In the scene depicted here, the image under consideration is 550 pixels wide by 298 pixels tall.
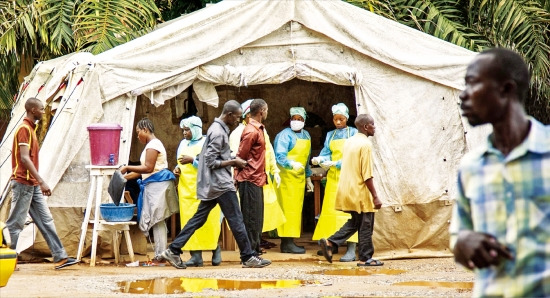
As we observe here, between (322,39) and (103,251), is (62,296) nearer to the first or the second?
(103,251)

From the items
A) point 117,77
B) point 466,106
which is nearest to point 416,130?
point 117,77

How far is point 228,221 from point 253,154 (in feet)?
3.09

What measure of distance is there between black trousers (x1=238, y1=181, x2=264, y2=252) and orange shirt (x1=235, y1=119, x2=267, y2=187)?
0.25ft

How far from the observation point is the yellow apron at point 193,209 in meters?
10.1

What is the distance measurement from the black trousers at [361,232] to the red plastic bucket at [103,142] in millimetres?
2564

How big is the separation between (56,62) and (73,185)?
2.46 m

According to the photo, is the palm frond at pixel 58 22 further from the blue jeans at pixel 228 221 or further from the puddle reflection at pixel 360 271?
the puddle reflection at pixel 360 271

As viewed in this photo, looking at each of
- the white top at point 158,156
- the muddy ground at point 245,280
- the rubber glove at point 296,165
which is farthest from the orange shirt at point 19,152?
the rubber glove at point 296,165

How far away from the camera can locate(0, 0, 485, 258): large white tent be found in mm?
10516

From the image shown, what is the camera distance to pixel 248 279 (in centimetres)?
878

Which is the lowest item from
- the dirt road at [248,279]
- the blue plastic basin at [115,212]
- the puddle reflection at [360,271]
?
the puddle reflection at [360,271]

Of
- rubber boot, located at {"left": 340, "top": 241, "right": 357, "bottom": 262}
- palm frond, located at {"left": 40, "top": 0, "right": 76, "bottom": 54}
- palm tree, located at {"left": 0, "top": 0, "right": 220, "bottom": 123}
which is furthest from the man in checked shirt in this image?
palm frond, located at {"left": 40, "top": 0, "right": 76, "bottom": 54}

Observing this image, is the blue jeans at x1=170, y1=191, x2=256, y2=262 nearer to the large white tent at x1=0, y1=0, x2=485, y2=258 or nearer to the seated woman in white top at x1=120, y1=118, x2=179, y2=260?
the seated woman in white top at x1=120, y1=118, x2=179, y2=260

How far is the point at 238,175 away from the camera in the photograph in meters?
10.1
